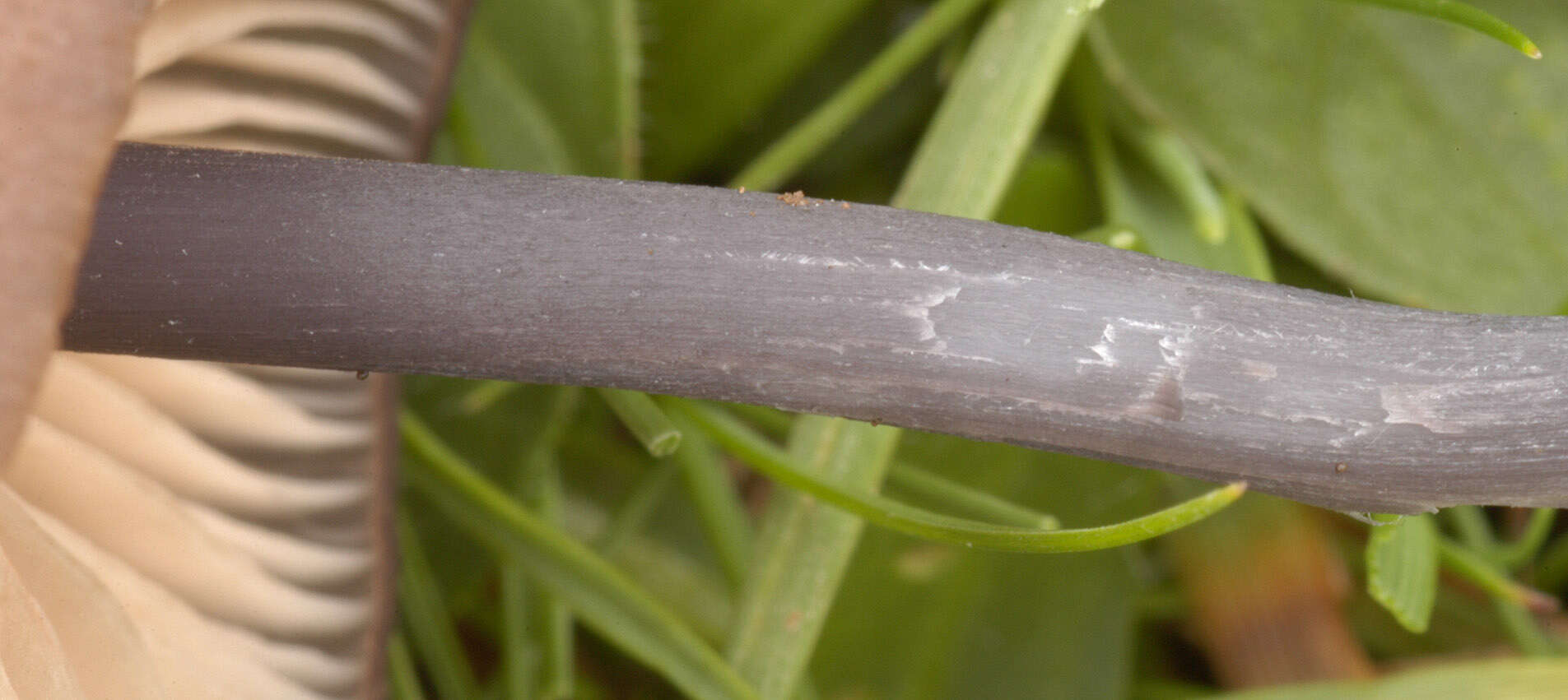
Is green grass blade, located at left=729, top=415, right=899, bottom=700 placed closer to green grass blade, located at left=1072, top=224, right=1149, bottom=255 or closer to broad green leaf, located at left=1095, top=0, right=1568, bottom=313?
green grass blade, located at left=1072, top=224, right=1149, bottom=255

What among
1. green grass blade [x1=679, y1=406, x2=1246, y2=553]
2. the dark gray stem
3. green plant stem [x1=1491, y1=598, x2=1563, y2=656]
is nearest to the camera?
the dark gray stem

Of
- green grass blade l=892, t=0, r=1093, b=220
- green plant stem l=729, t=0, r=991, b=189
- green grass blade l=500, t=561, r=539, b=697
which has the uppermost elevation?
green plant stem l=729, t=0, r=991, b=189

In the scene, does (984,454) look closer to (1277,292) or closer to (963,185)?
(963,185)

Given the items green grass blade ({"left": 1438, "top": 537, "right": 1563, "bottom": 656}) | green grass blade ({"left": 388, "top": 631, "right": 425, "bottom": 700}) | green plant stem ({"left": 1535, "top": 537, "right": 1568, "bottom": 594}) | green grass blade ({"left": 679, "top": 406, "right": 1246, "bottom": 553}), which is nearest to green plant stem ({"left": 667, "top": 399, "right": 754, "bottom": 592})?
green grass blade ({"left": 679, "top": 406, "right": 1246, "bottom": 553})

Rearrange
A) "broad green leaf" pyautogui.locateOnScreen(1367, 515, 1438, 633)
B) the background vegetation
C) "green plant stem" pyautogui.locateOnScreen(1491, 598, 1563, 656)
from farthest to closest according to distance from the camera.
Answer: "green plant stem" pyautogui.locateOnScreen(1491, 598, 1563, 656)
the background vegetation
"broad green leaf" pyautogui.locateOnScreen(1367, 515, 1438, 633)

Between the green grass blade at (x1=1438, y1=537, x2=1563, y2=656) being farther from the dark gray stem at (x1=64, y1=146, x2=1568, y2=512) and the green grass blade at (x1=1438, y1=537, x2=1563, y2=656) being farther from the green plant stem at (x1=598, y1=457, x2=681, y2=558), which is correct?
the green plant stem at (x1=598, y1=457, x2=681, y2=558)

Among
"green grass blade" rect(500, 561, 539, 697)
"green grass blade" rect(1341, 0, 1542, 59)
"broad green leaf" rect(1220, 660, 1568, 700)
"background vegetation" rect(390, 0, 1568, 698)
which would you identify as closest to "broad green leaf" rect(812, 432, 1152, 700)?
"background vegetation" rect(390, 0, 1568, 698)

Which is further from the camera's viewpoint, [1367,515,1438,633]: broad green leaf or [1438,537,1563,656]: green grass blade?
[1438,537,1563,656]: green grass blade

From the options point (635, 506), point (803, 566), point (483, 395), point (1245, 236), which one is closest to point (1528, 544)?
point (1245, 236)

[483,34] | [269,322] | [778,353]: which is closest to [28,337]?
[269,322]

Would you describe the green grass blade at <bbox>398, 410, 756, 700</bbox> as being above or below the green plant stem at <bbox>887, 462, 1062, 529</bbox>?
above
